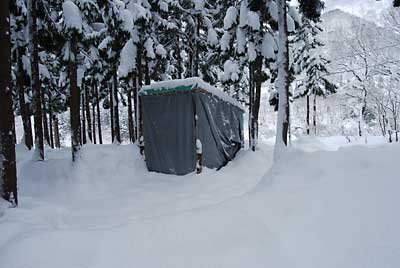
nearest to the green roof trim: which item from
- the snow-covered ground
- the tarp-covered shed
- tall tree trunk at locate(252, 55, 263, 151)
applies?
the tarp-covered shed

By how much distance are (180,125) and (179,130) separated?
0.15 metres

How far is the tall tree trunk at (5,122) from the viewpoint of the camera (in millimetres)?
4504

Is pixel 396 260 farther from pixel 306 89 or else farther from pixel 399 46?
pixel 306 89

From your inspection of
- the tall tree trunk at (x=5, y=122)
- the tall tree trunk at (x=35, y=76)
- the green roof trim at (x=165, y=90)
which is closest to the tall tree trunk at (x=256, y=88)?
the green roof trim at (x=165, y=90)

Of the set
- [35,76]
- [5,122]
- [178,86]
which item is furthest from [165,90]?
[35,76]

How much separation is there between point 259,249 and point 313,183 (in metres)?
1.39

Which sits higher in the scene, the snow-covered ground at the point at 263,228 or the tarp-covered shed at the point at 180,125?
the tarp-covered shed at the point at 180,125

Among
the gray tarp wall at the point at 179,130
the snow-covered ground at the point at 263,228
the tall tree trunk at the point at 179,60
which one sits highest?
the tall tree trunk at the point at 179,60

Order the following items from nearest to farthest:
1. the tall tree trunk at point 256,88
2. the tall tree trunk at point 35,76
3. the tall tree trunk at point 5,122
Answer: the tall tree trunk at point 5,122 → the tall tree trunk at point 35,76 → the tall tree trunk at point 256,88

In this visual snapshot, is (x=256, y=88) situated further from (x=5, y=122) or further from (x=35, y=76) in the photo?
(x=5, y=122)

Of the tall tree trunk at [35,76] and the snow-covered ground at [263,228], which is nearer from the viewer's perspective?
the snow-covered ground at [263,228]

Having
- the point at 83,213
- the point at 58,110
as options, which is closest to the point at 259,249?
the point at 83,213

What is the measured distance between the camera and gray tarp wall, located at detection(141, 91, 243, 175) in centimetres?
766

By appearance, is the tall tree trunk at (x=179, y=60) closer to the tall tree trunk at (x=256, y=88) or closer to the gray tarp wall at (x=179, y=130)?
the tall tree trunk at (x=256, y=88)
